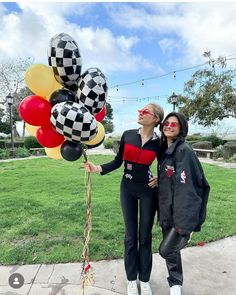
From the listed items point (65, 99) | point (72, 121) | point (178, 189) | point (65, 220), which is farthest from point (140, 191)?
point (65, 220)

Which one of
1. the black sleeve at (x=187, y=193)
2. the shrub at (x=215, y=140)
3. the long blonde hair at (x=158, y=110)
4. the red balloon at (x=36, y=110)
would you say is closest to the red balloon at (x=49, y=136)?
the red balloon at (x=36, y=110)

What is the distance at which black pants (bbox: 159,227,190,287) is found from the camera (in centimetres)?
236

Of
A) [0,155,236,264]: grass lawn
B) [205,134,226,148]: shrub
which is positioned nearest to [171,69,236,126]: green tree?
[205,134,226,148]: shrub

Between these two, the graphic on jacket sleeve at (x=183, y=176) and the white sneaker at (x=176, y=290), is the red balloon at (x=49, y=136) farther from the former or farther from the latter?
the white sneaker at (x=176, y=290)

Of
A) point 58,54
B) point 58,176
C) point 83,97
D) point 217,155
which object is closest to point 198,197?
point 83,97

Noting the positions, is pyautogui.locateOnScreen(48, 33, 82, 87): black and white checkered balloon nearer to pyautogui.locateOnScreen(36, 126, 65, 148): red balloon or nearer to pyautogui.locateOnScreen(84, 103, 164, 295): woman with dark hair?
pyautogui.locateOnScreen(36, 126, 65, 148): red balloon

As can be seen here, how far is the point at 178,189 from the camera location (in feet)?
Answer: 7.44

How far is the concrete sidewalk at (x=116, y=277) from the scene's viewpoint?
276cm

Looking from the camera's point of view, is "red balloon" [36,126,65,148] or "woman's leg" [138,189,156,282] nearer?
"red balloon" [36,126,65,148]

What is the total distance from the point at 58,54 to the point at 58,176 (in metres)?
6.77

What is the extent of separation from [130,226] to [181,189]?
0.66 meters

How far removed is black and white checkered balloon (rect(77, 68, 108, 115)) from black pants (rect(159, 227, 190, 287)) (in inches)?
47.0

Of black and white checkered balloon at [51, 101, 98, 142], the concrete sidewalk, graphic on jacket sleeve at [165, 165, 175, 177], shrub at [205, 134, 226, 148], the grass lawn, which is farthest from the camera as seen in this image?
shrub at [205, 134, 226, 148]

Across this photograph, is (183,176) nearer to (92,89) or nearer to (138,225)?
(138,225)
